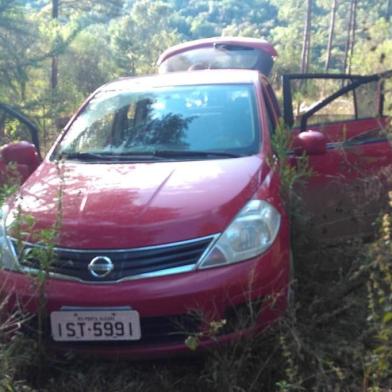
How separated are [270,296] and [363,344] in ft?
1.66

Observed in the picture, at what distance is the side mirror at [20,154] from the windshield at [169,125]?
0.85 feet

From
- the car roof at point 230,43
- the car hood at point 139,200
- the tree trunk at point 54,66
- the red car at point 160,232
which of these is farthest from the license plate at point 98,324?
the tree trunk at point 54,66

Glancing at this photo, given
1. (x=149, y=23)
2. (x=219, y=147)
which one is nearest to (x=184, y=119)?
(x=219, y=147)

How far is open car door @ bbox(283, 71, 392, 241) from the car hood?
71cm

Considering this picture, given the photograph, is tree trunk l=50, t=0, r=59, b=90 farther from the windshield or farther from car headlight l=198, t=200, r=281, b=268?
car headlight l=198, t=200, r=281, b=268

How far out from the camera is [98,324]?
117 inches

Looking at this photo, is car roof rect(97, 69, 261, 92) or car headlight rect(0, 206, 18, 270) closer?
car headlight rect(0, 206, 18, 270)

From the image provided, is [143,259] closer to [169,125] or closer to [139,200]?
[139,200]

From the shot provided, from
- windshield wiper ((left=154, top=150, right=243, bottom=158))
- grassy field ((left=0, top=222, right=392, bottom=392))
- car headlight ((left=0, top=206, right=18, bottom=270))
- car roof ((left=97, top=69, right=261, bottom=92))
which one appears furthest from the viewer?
car roof ((left=97, top=69, right=261, bottom=92))

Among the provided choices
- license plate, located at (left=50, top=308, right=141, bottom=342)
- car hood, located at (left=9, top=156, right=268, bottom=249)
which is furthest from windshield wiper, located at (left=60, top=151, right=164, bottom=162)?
license plate, located at (left=50, top=308, right=141, bottom=342)

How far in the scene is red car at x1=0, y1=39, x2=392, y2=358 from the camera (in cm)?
297

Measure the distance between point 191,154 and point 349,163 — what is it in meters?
1.35

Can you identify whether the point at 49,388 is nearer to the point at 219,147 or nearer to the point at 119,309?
the point at 119,309

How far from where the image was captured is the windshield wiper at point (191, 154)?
12.9 ft
